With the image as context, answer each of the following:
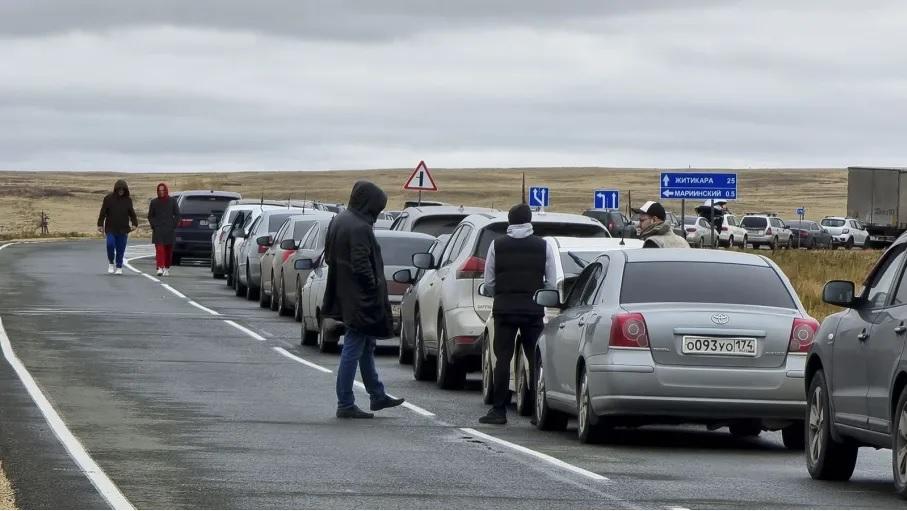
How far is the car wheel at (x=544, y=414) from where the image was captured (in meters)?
15.2

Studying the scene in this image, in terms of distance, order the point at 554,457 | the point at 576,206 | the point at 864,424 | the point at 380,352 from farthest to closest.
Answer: the point at 576,206 → the point at 380,352 → the point at 554,457 → the point at 864,424

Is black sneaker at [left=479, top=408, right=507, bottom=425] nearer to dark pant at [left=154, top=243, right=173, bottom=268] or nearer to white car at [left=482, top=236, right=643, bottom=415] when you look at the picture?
white car at [left=482, top=236, right=643, bottom=415]

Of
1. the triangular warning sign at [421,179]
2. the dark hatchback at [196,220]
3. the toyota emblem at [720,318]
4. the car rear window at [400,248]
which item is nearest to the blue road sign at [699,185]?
the triangular warning sign at [421,179]

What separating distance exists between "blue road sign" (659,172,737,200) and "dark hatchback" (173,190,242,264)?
38.9ft

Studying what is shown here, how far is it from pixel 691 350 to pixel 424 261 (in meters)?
6.13

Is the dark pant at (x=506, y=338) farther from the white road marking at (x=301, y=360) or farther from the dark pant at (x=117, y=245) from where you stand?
the dark pant at (x=117, y=245)

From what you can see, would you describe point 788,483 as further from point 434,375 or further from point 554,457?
point 434,375

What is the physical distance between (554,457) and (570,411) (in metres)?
1.53

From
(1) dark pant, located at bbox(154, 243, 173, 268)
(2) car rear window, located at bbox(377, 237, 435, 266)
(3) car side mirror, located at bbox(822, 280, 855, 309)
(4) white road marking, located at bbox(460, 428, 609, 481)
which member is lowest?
(1) dark pant, located at bbox(154, 243, 173, 268)

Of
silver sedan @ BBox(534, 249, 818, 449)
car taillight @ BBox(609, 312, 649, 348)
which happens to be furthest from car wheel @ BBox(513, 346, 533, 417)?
car taillight @ BBox(609, 312, 649, 348)

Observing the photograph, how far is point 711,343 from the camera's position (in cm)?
1353

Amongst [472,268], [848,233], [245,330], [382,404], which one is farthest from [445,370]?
[848,233]

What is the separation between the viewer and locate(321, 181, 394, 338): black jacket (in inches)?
621

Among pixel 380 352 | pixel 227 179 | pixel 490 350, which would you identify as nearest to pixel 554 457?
pixel 490 350
